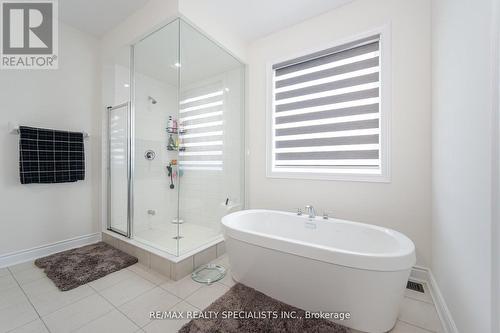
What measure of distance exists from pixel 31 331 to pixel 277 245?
1.64 m

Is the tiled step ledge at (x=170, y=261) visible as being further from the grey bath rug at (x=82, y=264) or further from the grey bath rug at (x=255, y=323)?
the grey bath rug at (x=255, y=323)

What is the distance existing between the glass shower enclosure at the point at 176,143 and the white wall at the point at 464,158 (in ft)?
6.48

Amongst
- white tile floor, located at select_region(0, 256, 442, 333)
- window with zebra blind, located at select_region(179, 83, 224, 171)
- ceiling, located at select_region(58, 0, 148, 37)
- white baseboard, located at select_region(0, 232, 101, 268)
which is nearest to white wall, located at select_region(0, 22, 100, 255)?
white baseboard, located at select_region(0, 232, 101, 268)

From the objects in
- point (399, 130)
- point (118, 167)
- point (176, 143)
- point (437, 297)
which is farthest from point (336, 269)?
point (118, 167)

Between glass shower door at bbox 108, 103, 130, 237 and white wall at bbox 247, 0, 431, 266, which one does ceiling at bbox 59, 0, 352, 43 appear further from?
glass shower door at bbox 108, 103, 130, 237

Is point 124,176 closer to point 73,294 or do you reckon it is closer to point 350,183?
point 73,294

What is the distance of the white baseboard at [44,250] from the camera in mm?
→ 1959

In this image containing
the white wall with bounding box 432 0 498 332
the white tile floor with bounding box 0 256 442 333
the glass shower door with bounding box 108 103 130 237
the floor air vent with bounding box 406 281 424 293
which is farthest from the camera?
the glass shower door with bounding box 108 103 130 237

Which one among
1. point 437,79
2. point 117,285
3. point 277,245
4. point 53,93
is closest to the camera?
point 277,245

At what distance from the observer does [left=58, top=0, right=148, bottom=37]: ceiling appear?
6.70ft

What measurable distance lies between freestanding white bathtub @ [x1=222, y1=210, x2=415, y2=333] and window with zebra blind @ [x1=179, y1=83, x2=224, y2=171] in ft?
3.55

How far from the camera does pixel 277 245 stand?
1.38 metres

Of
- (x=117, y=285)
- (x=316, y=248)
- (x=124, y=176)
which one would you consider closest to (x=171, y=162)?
(x=124, y=176)

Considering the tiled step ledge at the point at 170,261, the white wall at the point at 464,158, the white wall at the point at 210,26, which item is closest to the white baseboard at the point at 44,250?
the tiled step ledge at the point at 170,261
